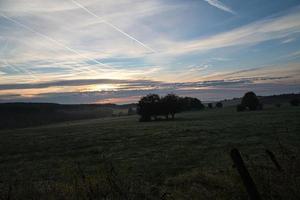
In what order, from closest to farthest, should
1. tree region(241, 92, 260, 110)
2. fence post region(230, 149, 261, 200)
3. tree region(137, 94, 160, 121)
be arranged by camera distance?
1. fence post region(230, 149, 261, 200)
2. tree region(137, 94, 160, 121)
3. tree region(241, 92, 260, 110)

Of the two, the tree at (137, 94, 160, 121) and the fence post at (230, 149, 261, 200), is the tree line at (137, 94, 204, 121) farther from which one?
the fence post at (230, 149, 261, 200)

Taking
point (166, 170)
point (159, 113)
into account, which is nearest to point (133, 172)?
point (166, 170)

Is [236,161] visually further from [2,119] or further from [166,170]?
[2,119]

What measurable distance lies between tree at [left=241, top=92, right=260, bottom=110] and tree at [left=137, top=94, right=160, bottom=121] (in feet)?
125

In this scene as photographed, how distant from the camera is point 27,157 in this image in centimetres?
2962

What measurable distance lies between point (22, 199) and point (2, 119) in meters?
149

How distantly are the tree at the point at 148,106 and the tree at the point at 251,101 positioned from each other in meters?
38.1

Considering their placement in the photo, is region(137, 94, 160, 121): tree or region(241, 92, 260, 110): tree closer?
region(137, 94, 160, 121): tree

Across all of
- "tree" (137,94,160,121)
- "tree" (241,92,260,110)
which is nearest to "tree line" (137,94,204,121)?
"tree" (137,94,160,121)

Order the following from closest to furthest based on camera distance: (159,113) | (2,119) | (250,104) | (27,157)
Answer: (27,157), (159,113), (250,104), (2,119)

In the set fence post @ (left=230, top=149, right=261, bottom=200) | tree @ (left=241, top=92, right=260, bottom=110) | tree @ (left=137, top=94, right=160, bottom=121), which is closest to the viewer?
fence post @ (left=230, top=149, right=261, bottom=200)

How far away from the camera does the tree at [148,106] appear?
94.3 metres

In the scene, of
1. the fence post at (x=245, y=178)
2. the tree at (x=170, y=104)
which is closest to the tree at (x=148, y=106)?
the tree at (x=170, y=104)

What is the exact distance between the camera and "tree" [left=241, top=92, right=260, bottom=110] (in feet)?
374
